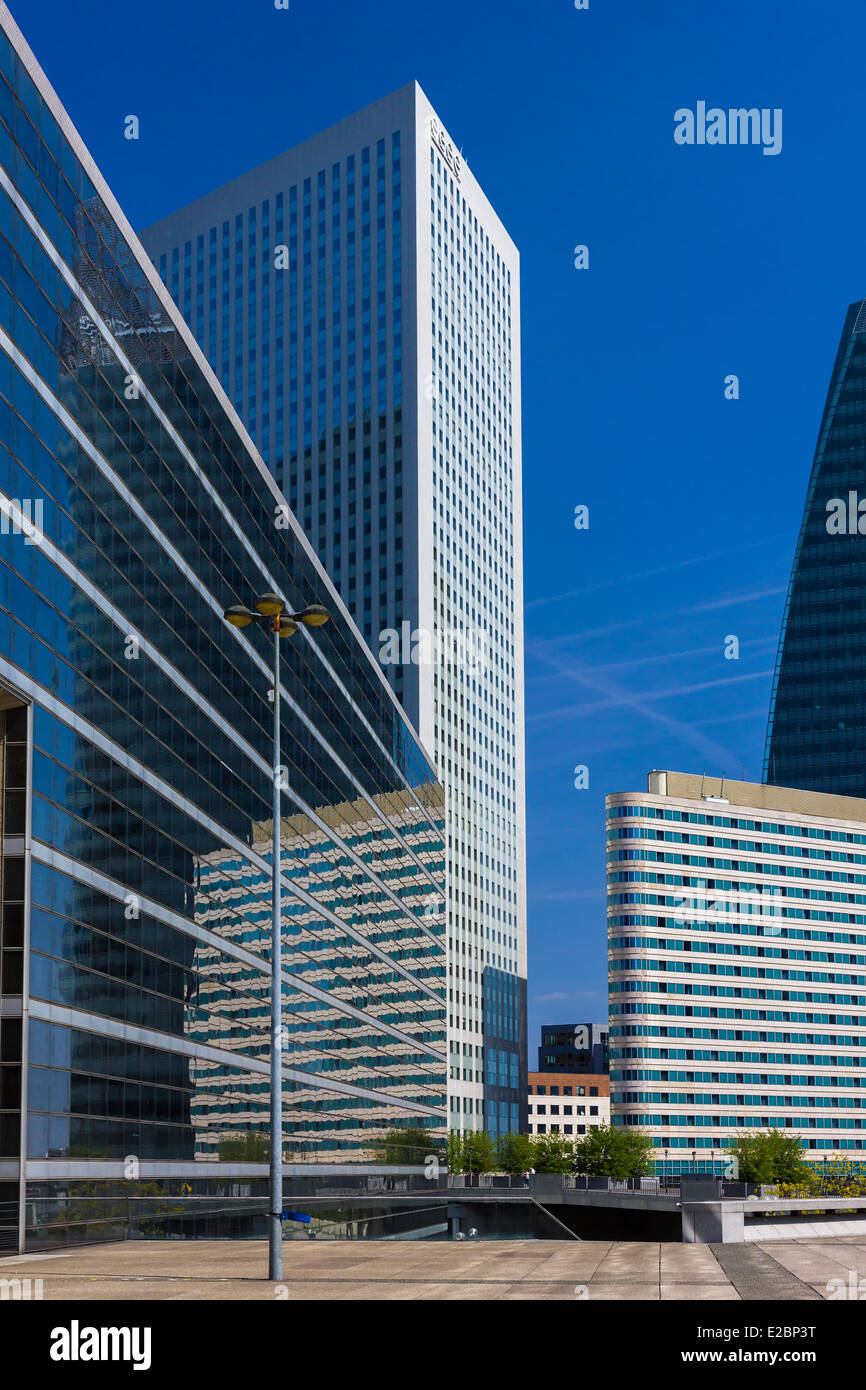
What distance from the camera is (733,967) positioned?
18138cm

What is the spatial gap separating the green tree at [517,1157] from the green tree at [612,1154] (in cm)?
478

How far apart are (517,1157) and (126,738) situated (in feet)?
390

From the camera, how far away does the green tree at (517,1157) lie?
152m

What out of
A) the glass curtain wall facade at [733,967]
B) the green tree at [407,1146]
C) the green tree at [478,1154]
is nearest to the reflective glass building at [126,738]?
the green tree at [407,1146]

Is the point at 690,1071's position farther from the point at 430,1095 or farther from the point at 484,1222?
the point at 484,1222

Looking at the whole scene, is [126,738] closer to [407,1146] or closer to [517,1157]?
[407,1146]

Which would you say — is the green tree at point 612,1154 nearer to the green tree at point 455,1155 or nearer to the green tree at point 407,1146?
the green tree at point 455,1155

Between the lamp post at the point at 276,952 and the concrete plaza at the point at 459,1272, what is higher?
the lamp post at the point at 276,952

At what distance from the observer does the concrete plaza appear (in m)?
22.0

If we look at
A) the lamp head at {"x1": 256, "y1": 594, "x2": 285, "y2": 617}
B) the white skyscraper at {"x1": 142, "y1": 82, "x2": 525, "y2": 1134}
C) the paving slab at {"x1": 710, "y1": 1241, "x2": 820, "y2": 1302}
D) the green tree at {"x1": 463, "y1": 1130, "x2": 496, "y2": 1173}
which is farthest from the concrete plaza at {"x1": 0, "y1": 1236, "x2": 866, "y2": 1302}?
the white skyscraper at {"x1": 142, "y1": 82, "x2": 525, "y2": 1134}

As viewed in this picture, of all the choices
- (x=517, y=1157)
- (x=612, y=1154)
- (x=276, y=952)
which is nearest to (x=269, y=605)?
(x=276, y=952)

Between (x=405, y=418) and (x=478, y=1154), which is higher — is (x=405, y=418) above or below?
above
